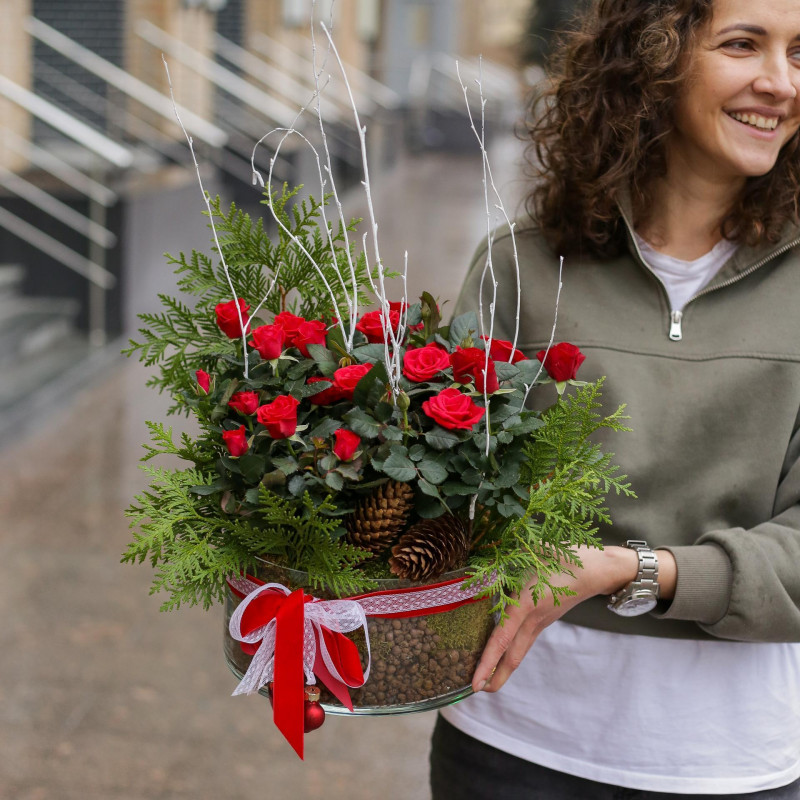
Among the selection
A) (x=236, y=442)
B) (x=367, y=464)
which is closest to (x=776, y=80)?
(x=367, y=464)

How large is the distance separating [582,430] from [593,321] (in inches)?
16.4

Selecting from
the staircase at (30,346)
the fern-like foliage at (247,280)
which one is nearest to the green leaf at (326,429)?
the fern-like foliage at (247,280)

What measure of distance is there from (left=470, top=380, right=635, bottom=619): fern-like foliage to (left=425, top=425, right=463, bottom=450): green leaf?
102mm

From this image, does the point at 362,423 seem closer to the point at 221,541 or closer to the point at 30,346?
the point at 221,541

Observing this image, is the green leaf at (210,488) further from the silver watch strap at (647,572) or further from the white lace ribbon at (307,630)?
the silver watch strap at (647,572)

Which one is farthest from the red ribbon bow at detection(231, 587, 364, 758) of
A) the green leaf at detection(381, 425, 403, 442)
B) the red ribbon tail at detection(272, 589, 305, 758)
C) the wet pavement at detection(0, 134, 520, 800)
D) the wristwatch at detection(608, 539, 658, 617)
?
the wet pavement at detection(0, 134, 520, 800)

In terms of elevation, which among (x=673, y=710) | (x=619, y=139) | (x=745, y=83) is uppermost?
(x=745, y=83)

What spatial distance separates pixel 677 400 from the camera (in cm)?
161

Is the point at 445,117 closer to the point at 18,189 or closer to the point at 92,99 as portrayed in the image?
the point at 92,99

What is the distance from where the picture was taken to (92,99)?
10.6 meters

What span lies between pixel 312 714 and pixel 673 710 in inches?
24.2

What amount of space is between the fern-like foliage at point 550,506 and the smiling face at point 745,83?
0.51 m

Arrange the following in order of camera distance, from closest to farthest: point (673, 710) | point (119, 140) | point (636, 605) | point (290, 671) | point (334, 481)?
point (334, 481)
point (290, 671)
point (636, 605)
point (673, 710)
point (119, 140)

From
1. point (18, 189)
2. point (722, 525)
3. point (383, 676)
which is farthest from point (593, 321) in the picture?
point (18, 189)
